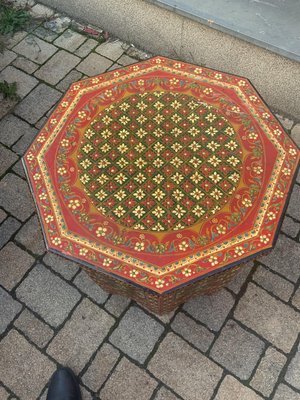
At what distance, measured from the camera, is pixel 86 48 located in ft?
15.9

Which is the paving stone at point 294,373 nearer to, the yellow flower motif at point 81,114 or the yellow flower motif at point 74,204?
the yellow flower motif at point 74,204

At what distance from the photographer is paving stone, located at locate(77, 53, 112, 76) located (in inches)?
182

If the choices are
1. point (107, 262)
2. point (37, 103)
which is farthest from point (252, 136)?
point (37, 103)

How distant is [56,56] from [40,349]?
3.45 m

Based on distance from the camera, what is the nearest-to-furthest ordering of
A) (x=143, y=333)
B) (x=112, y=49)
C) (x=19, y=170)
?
(x=143, y=333), (x=19, y=170), (x=112, y=49)

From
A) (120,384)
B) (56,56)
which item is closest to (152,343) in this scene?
(120,384)

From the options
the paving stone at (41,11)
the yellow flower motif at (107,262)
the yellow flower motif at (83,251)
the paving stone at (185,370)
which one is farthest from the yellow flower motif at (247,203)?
the paving stone at (41,11)

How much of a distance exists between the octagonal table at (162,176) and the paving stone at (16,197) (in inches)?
47.5

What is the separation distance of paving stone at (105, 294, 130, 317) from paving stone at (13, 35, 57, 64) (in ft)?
10.2

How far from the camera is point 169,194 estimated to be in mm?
2469

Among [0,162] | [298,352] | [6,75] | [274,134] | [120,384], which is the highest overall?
[274,134]

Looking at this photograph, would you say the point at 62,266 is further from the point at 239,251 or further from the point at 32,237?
the point at 239,251

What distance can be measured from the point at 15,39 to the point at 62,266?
3266mm

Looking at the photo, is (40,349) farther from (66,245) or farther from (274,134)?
(274,134)
